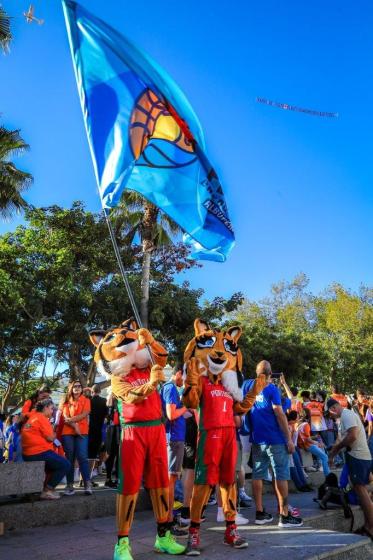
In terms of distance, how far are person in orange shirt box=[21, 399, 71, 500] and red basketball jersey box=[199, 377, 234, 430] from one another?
8.60 feet

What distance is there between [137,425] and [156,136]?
3.76m

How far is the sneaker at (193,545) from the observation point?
14.6 feet

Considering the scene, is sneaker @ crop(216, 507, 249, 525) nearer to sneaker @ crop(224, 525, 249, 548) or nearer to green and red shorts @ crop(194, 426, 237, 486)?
sneaker @ crop(224, 525, 249, 548)

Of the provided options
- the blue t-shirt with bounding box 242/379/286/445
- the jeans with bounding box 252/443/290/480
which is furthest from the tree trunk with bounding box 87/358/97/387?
the jeans with bounding box 252/443/290/480

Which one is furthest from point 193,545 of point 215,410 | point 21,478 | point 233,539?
point 21,478

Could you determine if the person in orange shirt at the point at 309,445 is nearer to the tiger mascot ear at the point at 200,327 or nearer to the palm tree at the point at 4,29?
the tiger mascot ear at the point at 200,327

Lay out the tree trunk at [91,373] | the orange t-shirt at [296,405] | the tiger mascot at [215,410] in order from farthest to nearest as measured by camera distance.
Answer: the tree trunk at [91,373], the orange t-shirt at [296,405], the tiger mascot at [215,410]

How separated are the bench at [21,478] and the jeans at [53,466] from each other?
471 mm

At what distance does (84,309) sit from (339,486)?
1399cm

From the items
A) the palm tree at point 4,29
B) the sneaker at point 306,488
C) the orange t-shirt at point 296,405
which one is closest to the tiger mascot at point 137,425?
the sneaker at point 306,488

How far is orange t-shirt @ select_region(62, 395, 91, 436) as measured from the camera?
24.2 ft

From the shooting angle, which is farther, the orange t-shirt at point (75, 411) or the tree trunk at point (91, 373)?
the tree trunk at point (91, 373)

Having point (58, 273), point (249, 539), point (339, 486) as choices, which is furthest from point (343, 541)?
point (58, 273)

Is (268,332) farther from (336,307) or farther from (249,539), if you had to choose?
(249,539)
